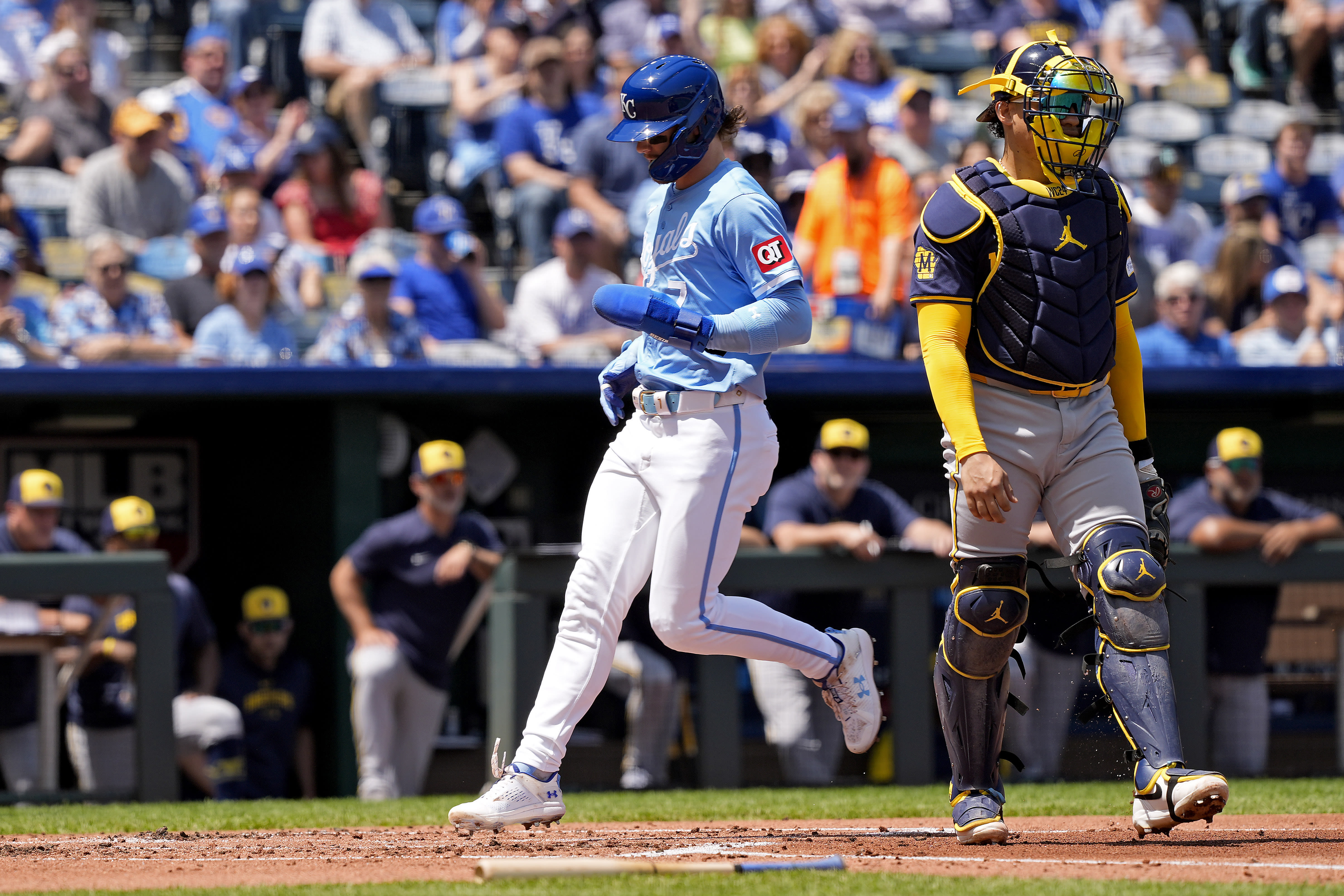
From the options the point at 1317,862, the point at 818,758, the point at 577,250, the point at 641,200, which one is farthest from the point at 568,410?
the point at 1317,862

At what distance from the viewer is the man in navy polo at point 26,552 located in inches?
258

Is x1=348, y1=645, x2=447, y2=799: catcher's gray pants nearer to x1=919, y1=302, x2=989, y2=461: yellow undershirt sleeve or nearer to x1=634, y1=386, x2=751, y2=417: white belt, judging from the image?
x1=634, y1=386, x2=751, y2=417: white belt

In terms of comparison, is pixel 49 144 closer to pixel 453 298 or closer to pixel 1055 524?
pixel 453 298

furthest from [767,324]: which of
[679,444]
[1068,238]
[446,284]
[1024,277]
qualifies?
[446,284]

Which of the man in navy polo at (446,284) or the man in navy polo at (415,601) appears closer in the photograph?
the man in navy polo at (415,601)

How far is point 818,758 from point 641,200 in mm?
3538

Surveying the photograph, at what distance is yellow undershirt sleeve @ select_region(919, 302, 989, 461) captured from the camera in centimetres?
403

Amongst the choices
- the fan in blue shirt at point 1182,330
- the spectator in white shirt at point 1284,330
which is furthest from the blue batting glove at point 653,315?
the spectator in white shirt at point 1284,330

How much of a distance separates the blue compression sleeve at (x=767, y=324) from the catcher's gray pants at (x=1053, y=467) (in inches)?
16.9

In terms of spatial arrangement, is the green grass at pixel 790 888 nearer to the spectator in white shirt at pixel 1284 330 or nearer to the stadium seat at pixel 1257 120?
the spectator in white shirt at pixel 1284 330

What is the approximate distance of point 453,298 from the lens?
867 cm

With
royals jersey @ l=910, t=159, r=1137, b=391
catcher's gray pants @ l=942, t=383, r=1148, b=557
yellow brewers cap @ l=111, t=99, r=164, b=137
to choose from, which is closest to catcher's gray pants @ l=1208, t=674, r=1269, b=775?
catcher's gray pants @ l=942, t=383, r=1148, b=557

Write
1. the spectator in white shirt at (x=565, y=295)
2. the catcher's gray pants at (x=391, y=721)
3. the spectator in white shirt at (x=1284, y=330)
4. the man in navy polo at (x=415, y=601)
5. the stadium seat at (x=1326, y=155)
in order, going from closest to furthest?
the catcher's gray pants at (x=391, y=721) < the man in navy polo at (x=415, y=601) < the spectator in white shirt at (x=565, y=295) < the spectator in white shirt at (x=1284, y=330) < the stadium seat at (x=1326, y=155)

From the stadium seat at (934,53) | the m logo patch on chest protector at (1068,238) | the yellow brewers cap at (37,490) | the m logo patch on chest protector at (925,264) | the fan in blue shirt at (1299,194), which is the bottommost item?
the yellow brewers cap at (37,490)
